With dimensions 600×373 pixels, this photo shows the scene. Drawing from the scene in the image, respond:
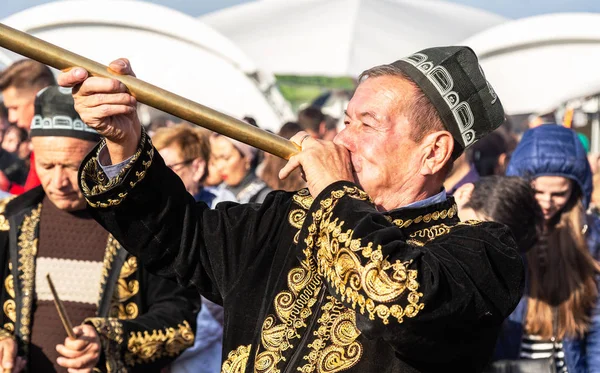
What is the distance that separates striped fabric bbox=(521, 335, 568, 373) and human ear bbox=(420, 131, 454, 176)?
7.31 ft

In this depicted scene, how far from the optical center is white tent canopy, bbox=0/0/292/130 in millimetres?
13461

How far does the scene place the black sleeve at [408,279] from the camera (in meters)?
2.77

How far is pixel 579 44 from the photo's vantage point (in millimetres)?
14539

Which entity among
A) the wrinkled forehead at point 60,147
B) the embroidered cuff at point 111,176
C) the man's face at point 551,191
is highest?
the man's face at point 551,191

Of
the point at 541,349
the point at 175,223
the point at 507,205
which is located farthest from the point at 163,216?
the point at 541,349

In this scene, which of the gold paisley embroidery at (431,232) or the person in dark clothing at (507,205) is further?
the person in dark clothing at (507,205)

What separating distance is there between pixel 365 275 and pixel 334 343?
0.36 meters

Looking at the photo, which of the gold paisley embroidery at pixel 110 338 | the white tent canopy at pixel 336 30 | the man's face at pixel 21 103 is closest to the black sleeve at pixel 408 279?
the gold paisley embroidery at pixel 110 338

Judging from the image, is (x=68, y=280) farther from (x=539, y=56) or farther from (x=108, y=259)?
(x=539, y=56)

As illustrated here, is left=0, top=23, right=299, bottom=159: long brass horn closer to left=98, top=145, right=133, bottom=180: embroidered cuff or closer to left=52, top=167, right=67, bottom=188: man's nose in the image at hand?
left=98, top=145, right=133, bottom=180: embroidered cuff

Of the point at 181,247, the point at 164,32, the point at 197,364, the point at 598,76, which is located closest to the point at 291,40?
the point at 164,32

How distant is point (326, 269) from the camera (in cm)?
290

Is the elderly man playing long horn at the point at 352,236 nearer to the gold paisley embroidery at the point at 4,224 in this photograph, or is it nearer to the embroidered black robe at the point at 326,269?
the embroidered black robe at the point at 326,269

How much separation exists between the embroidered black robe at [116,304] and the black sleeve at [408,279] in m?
Result: 1.86
